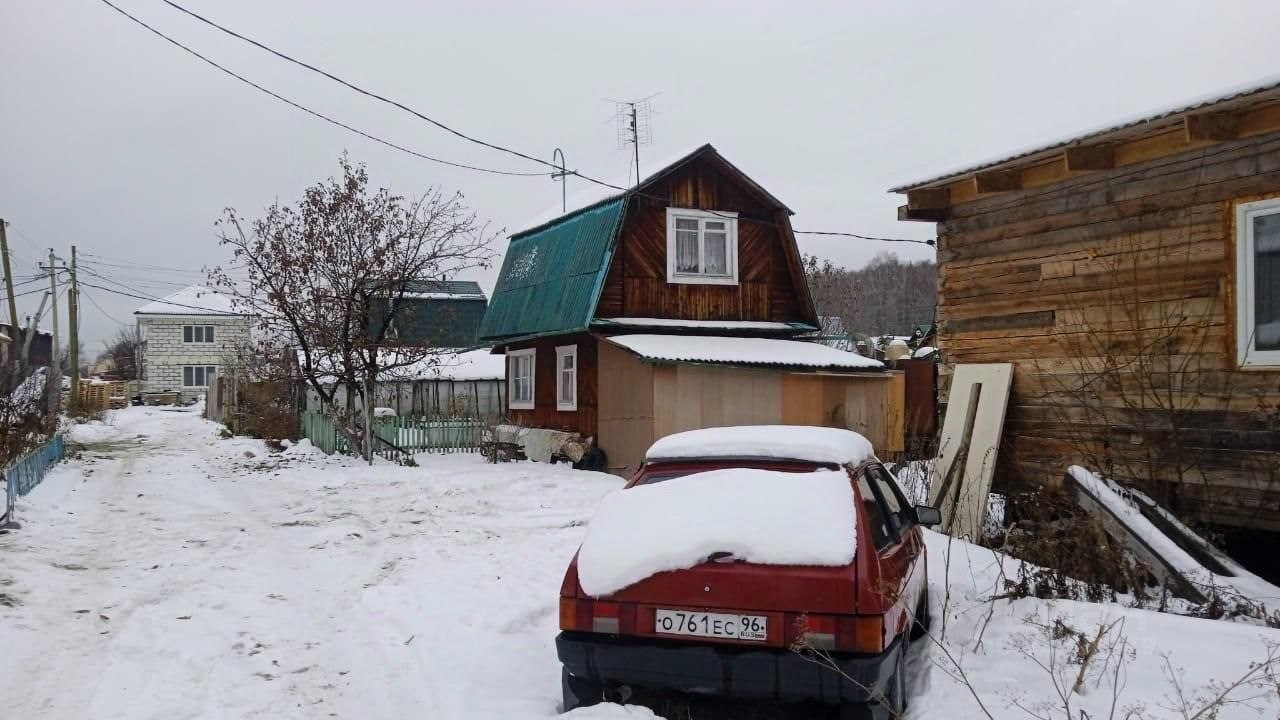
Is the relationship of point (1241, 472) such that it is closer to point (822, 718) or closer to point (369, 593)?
point (822, 718)

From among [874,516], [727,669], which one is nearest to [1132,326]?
[874,516]

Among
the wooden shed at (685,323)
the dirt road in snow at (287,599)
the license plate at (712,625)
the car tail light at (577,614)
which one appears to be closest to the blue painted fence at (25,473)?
the dirt road in snow at (287,599)

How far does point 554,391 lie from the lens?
19.9m

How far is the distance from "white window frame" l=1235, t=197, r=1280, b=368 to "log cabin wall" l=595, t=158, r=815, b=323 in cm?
1144

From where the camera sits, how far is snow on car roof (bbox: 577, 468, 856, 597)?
154 inches

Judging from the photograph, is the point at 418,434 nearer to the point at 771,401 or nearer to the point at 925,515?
the point at 771,401

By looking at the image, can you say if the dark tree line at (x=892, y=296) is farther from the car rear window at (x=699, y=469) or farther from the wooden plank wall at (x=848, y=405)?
the car rear window at (x=699, y=469)

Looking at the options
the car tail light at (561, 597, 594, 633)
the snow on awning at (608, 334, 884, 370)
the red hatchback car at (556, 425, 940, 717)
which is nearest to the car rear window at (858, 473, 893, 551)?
the red hatchback car at (556, 425, 940, 717)

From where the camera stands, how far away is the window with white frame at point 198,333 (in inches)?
2008

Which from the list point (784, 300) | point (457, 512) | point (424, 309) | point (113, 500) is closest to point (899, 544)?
point (457, 512)

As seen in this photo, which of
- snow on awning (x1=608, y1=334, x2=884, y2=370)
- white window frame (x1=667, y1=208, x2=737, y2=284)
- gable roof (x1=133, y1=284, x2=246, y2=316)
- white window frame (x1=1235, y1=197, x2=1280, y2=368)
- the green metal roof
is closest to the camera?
white window frame (x1=1235, y1=197, x2=1280, y2=368)

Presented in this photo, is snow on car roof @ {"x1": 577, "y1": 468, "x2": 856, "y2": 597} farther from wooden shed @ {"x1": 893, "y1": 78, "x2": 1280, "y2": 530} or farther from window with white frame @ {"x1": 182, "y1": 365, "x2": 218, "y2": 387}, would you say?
window with white frame @ {"x1": 182, "y1": 365, "x2": 218, "y2": 387}

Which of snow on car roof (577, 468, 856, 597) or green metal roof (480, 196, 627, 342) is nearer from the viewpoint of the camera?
snow on car roof (577, 468, 856, 597)

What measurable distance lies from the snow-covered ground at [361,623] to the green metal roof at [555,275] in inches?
233
